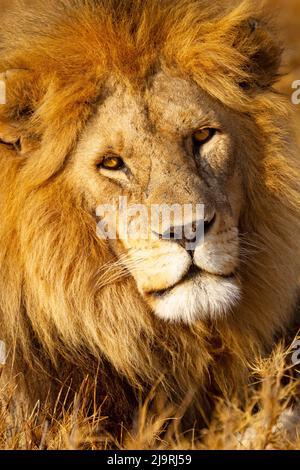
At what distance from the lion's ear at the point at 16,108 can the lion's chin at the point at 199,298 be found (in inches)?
38.0

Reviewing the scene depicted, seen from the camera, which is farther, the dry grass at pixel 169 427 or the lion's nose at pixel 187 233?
the lion's nose at pixel 187 233

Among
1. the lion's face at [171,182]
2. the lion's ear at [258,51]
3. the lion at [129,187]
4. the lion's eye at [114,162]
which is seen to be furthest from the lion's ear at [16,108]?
the lion's ear at [258,51]

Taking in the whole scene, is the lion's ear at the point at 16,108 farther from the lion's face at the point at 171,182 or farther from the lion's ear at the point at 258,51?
the lion's ear at the point at 258,51

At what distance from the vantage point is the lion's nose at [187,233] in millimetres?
3709

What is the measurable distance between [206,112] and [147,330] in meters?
0.99

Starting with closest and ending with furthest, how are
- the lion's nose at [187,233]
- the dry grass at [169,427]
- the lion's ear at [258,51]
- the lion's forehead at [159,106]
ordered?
the dry grass at [169,427] < the lion's nose at [187,233] < the lion's forehead at [159,106] < the lion's ear at [258,51]

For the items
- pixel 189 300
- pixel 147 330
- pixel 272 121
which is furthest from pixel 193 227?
pixel 272 121

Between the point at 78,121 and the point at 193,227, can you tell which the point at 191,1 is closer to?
the point at 78,121

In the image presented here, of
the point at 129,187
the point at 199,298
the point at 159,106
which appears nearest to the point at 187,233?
the point at 199,298

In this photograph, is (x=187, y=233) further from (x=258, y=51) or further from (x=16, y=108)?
(x=258, y=51)

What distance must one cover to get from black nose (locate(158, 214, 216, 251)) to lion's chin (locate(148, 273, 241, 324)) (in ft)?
0.48

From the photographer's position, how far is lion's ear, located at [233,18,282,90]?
4332mm
